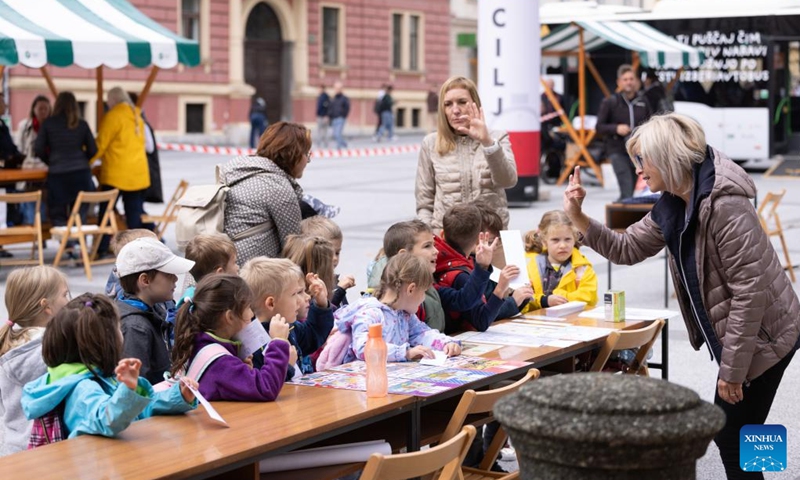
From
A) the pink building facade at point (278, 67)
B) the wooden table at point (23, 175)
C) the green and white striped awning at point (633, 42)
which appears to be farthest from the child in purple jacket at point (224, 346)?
the pink building facade at point (278, 67)

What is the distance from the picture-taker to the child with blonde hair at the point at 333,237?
20.5 ft

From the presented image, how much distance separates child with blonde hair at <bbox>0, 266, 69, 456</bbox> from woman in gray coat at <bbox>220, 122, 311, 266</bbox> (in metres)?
1.59

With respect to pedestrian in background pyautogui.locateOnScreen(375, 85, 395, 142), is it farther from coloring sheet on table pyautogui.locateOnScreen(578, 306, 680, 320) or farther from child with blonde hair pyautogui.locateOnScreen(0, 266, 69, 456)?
child with blonde hair pyautogui.locateOnScreen(0, 266, 69, 456)

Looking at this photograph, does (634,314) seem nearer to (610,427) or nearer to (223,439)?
(223,439)

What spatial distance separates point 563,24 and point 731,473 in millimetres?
18587

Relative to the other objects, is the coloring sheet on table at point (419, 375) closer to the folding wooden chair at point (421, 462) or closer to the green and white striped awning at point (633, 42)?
the folding wooden chair at point (421, 462)

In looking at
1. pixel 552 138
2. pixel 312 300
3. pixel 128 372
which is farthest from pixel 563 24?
pixel 128 372

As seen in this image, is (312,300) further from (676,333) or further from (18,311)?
(676,333)

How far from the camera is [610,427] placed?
286cm

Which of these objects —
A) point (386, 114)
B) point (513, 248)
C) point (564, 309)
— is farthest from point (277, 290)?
point (386, 114)

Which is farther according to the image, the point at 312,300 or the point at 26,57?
the point at 26,57

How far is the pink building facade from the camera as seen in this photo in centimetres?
3481

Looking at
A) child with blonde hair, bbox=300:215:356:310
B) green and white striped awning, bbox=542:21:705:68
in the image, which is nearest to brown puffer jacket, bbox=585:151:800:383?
child with blonde hair, bbox=300:215:356:310

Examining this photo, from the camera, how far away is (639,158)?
4766 millimetres
